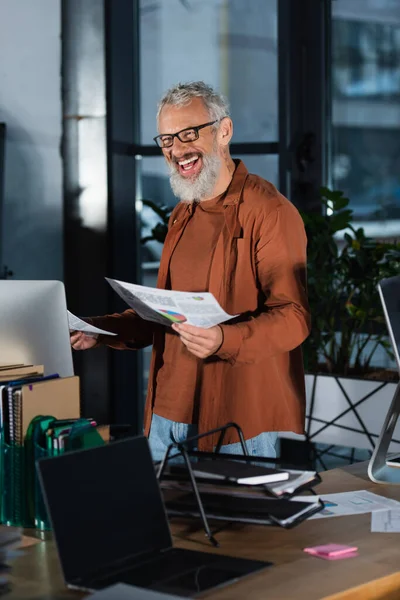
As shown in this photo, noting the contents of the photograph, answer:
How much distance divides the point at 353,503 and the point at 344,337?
2.18 m

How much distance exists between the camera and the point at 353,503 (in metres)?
1.94

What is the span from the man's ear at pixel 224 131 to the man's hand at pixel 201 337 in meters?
0.62

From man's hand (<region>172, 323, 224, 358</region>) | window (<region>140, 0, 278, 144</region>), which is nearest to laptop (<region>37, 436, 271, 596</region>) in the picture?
man's hand (<region>172, 323, 224, 358</region>)

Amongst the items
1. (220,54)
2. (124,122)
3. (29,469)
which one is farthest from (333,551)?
(220,54)

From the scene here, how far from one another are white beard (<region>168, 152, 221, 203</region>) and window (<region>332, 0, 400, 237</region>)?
2350 mm

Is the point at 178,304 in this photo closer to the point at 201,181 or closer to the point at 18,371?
the point at 18,371

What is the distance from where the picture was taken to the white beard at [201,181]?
7.95ft

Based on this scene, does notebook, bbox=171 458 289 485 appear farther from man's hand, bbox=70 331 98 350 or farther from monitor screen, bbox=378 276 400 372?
man's hand, bbox=70 331 98 350

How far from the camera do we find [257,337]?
7.04ft

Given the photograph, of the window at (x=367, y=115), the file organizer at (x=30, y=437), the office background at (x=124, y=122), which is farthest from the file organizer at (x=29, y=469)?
the window at (x=367, y=115)

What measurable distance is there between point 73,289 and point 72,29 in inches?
53.1

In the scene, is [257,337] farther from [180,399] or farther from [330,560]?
[330,560]

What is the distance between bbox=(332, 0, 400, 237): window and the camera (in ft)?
15.0

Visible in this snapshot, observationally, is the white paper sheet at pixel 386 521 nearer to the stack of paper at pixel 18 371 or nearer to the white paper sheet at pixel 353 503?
the white paper sheet at pixel 353 503
